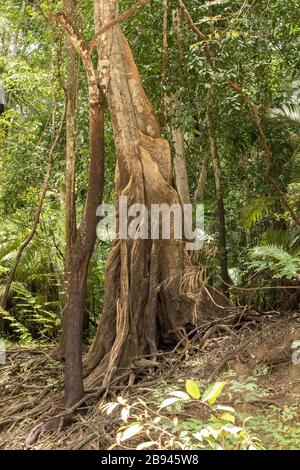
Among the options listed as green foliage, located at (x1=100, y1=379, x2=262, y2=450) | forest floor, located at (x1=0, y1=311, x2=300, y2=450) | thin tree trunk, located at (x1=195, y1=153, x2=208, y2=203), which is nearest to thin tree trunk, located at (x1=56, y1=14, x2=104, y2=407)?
forest floor, located at (x1=0, y1=311, x2=300, y2=450)

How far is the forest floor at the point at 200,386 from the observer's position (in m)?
4.71

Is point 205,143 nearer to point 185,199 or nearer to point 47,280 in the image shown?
point 185,199

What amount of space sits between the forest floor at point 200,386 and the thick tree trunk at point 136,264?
291mm

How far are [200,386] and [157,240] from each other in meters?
1.96

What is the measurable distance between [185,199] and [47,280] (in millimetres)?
3109

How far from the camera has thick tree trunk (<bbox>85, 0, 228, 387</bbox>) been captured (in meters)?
6.43

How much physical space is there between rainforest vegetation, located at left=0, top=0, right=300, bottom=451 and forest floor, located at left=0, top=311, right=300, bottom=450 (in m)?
0.02

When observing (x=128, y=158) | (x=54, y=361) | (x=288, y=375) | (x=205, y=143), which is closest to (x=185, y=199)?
(x=205, y=143)

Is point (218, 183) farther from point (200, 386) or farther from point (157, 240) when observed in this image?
point (200, 386)

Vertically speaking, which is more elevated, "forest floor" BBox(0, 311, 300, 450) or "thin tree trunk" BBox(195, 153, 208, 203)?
"thin tree trunk" BBox(195, 153, 208, 203)

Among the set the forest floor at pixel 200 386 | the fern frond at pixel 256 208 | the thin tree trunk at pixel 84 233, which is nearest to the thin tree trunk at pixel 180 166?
the fern frond at pixel 256 208

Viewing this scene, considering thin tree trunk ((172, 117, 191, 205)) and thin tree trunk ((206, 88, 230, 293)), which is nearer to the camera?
thin tree trunk ((206, 88, 230, 293))

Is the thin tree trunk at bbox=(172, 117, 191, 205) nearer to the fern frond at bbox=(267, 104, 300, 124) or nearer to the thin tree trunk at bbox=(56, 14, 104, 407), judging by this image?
the fern frond at bbox=(267, 104, 300, 124)

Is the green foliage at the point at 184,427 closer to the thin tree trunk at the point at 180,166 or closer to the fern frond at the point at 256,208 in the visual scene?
the fern frond at the point at 256,208
